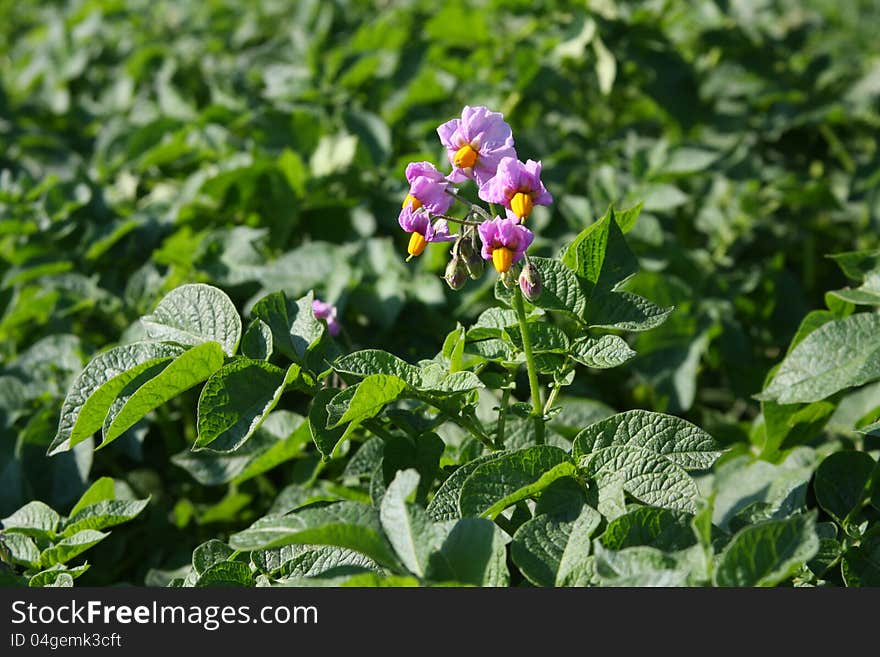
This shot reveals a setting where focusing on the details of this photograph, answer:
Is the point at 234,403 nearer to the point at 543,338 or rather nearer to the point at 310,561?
the point at 310,561

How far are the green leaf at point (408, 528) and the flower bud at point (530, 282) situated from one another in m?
0.25

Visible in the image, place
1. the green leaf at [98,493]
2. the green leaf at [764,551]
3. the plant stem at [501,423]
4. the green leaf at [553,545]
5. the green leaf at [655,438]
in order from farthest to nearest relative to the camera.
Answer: the green leaf at [98,493], the plant stem at [501,423], the green leaf at [655,438], the green leaf at [553,545], the green leaf at [764,551]

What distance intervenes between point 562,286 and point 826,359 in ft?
1.35

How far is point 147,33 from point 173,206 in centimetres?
144

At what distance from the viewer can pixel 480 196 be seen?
3.72ft

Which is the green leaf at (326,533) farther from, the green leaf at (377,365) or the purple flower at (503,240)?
the purple flower at (503,240)

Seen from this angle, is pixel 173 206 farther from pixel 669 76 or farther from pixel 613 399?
pixel 669 76

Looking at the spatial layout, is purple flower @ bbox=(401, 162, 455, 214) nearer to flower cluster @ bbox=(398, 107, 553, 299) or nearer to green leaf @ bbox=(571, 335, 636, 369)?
flower cluster @ bbox=(398, 107, 553, 299)

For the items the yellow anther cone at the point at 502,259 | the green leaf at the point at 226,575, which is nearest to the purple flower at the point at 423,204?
the yellow anther cone at the point at 502,259

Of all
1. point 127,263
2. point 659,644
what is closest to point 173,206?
point 127,263

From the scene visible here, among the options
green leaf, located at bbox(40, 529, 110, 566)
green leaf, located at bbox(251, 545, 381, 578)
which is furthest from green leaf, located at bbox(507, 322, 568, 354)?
green leaf, located at bbox(40, 529, 110, 566)

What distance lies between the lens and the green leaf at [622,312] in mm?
1281

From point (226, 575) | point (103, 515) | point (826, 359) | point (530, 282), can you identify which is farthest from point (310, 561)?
point (826, 359)

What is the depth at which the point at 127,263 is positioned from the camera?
2305 mm
